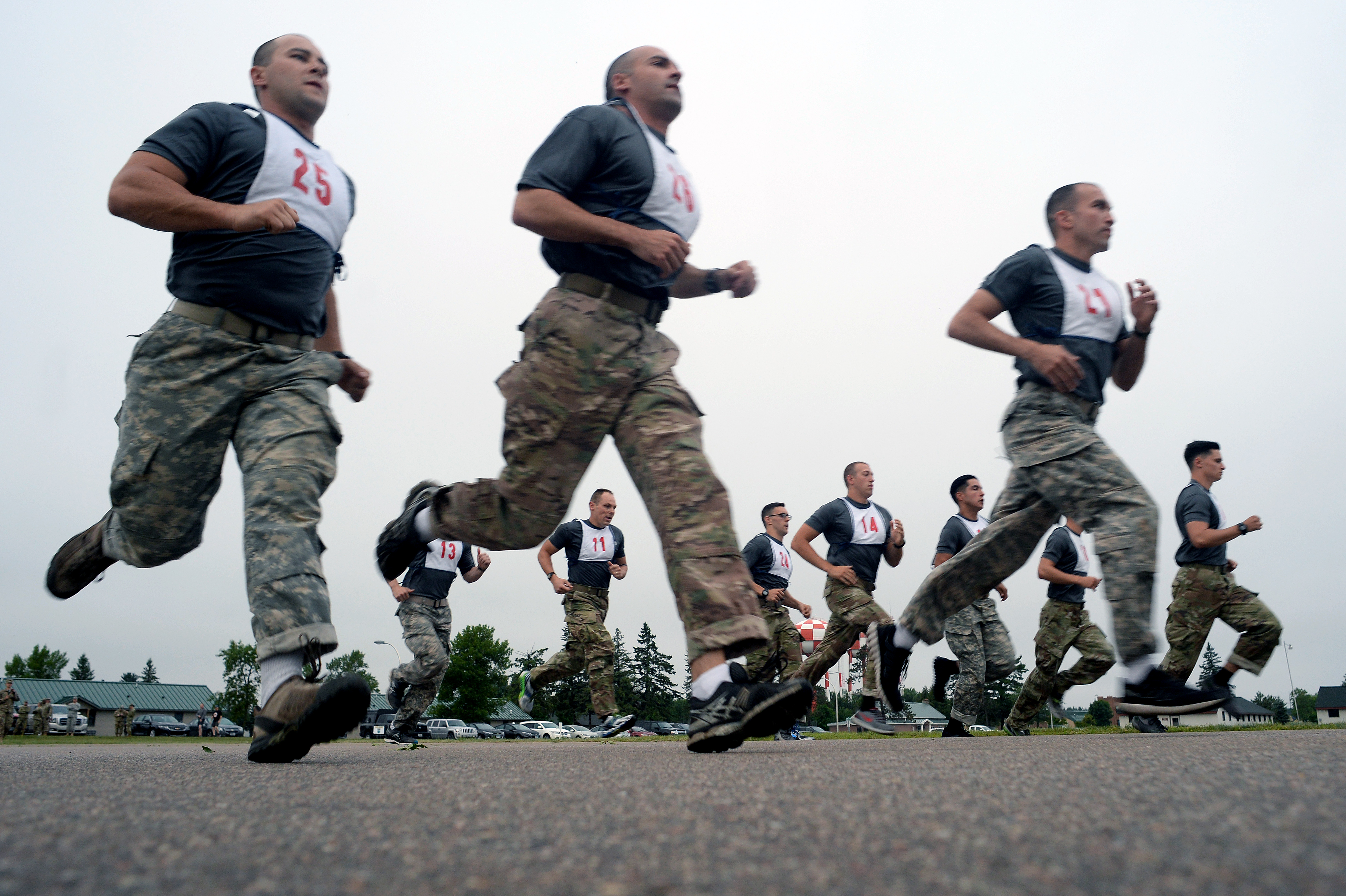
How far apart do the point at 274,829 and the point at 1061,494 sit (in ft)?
12.2

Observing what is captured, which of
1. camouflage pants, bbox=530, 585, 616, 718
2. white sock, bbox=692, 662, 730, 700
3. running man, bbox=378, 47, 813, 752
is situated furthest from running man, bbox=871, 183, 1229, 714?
camouflage pants, bbox=530, 585, 616, 718

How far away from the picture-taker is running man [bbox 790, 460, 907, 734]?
27.3 ft

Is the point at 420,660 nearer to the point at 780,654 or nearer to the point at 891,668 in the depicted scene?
the point at 780,654

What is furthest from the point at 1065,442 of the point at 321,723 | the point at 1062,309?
the point at 321,723

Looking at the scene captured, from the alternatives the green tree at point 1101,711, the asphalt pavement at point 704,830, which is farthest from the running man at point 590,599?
the green tree at point 1101,711

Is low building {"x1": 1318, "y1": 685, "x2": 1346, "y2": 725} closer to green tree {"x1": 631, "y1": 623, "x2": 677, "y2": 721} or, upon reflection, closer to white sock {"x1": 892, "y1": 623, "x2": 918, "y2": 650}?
green tree {"x1": 631, "y1": 623, "x2": 677, "y2": 721}

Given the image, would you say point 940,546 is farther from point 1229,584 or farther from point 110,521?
point 110,521

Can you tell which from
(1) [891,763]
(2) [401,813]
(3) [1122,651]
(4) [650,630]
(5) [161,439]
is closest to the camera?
(2) [401,813]

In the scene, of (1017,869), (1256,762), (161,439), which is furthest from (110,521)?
(1256,762)

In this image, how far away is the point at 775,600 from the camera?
984 centimetres

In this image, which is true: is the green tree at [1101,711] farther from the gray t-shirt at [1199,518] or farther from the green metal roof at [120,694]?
the gray t-shirt at [1199,518]

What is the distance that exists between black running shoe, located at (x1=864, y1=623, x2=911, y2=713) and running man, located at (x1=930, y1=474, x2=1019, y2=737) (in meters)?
2.26

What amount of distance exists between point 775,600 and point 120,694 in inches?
3867

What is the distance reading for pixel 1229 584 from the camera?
775 cm
